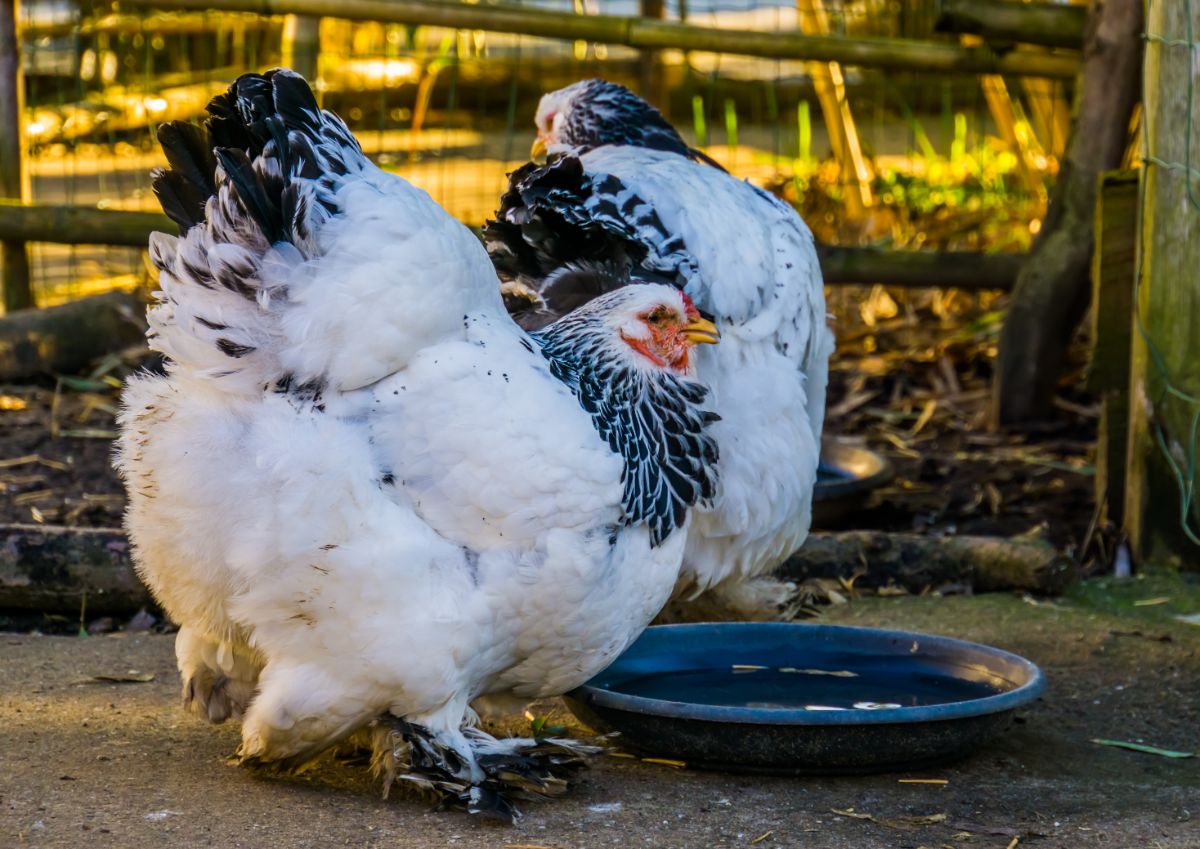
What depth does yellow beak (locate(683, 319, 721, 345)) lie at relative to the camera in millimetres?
3041

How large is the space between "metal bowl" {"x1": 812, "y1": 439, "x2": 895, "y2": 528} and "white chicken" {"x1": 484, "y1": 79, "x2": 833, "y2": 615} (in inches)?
41.6

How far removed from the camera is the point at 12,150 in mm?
6008

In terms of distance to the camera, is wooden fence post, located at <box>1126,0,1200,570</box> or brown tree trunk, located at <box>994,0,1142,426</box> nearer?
wooden fence post, located at <box>1126,0,1200,570</box>

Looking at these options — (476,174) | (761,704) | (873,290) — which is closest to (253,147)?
(761,704)

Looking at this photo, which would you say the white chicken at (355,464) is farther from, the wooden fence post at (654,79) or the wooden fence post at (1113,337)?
the wooden fence post at (654,79)

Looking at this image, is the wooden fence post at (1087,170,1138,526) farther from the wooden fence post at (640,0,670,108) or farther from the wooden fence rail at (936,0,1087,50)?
the wooden fence post at (640,0,670,108)

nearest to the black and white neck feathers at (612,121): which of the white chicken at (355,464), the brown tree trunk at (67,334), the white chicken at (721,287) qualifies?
the white chicken at (721,287)

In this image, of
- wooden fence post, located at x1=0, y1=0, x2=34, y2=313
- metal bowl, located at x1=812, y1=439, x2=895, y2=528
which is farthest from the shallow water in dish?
wooden fence post, located at x1=0, y1=0, x2=34, y2=313

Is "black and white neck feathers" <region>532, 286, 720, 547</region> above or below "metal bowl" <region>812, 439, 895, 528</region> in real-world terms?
above

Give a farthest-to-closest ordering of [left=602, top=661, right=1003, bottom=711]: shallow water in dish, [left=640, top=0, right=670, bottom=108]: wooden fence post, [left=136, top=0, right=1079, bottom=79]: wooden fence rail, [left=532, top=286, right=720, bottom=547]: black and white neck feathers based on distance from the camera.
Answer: [left=640, top=0, right=670, bottom=108]: wooden fence post, [left=136, top=0, right=1079, bottom=79]: wooden fence rail, [left=602, top=661, right=1003, bottom=711]: shallow water in dish, [left=532, top=286, right=720, bottom=547]: black and white neck feathers

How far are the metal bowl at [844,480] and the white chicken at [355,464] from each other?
191 cm

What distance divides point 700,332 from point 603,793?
0.91 metres

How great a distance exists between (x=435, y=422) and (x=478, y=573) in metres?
0.27

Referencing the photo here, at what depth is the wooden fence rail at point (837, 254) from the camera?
5930 millimetres
